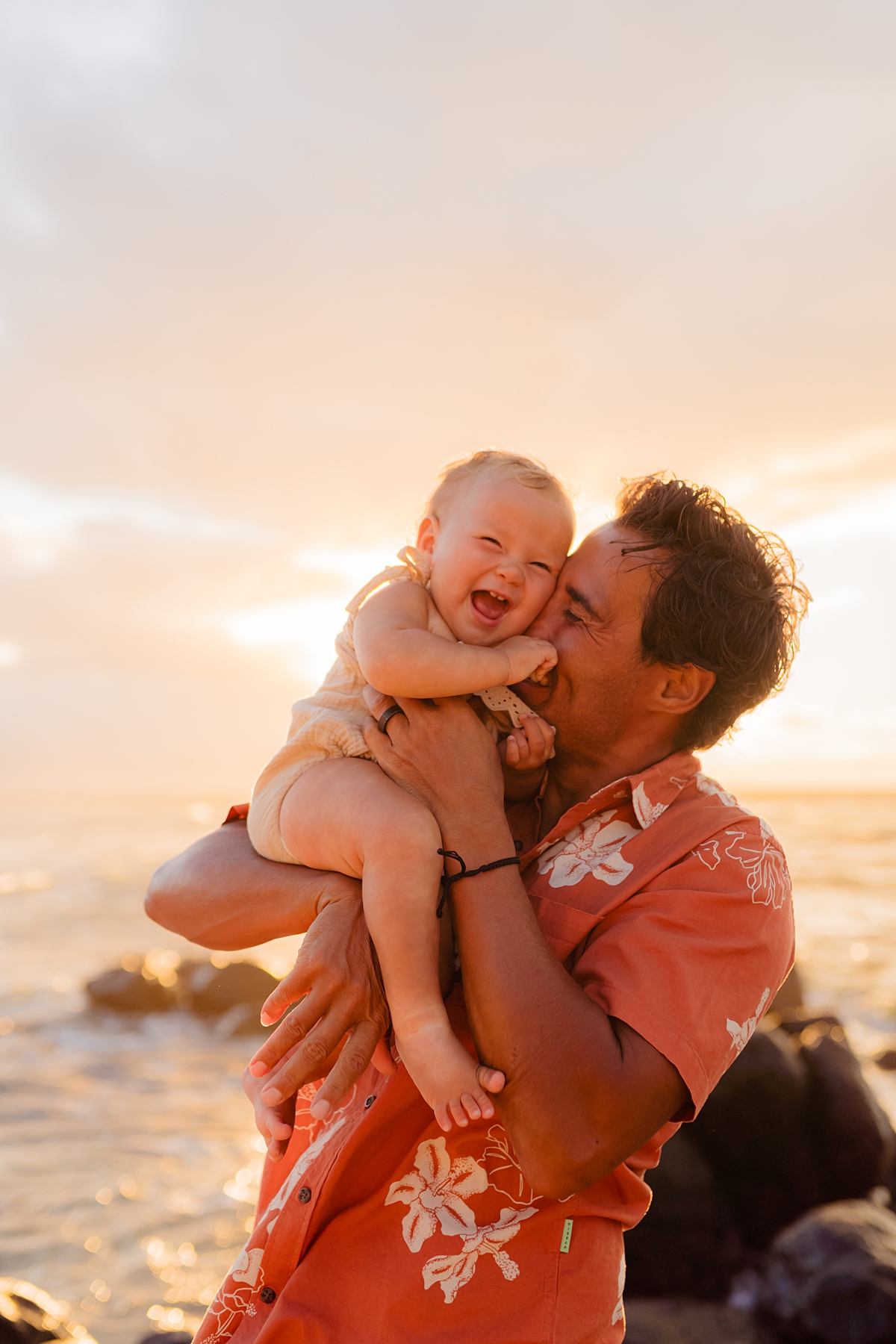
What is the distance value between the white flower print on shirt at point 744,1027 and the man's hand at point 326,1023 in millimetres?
762

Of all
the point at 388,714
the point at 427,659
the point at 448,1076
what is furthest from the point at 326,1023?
the point at 427,659

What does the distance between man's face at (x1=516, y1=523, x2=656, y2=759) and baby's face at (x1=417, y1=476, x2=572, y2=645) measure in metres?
0.09

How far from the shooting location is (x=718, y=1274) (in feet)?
16.4

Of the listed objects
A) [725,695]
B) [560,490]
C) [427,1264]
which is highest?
[560,490]

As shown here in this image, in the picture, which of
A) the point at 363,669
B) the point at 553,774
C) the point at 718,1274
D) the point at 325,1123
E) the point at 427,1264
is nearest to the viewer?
the point at 427,1264

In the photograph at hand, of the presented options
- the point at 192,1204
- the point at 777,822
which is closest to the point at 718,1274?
the point at 192,1204

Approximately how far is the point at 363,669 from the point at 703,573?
955 millimetres

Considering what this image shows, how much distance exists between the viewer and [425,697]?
7.92 feet

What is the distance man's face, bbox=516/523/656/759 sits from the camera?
254 centimetres

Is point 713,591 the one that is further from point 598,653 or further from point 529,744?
point 529,744

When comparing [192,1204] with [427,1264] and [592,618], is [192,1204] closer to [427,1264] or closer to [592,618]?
[427,1264]

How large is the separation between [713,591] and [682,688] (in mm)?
301

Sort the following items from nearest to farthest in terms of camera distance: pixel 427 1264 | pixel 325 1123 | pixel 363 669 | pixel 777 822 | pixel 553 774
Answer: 1. pixel 427 1264
2. pixel 325 1123
3. pixel 363 669
4. pixel 553 774
5. pixel 777 822

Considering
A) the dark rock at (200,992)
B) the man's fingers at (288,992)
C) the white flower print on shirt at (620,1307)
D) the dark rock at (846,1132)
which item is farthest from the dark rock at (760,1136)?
the dark rock at (200,992)
